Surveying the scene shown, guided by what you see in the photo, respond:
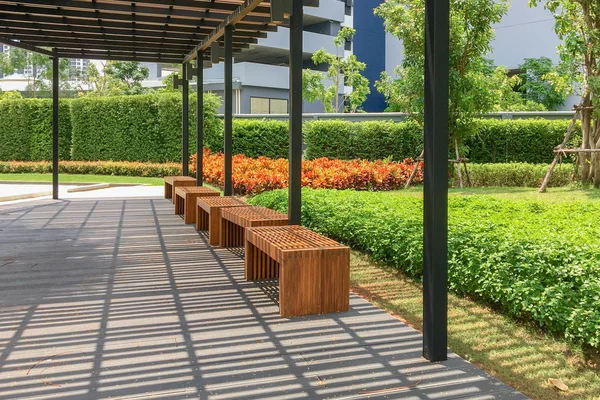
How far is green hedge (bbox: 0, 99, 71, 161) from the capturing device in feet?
75.4

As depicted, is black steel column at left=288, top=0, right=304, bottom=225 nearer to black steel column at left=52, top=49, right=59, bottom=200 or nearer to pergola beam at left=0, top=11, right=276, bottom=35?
pergola beam at left=0, top=11, right=276, bottom=35

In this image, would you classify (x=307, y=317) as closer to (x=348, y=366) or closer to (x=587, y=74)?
(x=348, y=366)

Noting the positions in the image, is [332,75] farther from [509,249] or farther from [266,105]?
[509,249]

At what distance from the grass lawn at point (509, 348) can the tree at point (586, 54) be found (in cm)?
851

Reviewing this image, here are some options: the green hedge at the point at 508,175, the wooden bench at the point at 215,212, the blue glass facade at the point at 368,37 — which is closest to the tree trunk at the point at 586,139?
the green hedge at the point at 508,175

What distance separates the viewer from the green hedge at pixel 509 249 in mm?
3891

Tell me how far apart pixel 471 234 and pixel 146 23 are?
6.73 m

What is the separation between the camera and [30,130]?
23188mm

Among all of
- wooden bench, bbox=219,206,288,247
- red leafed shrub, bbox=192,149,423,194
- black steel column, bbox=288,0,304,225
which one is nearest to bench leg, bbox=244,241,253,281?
Answer: wooden bench, bbox=219,206,288,247

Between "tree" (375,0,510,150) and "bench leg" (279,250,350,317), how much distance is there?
9476 mm

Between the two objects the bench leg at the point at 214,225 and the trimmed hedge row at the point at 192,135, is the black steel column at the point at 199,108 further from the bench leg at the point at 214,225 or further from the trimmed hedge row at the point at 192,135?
the trimmed hedge row at the point at 192,135

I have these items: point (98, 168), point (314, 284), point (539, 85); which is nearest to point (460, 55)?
point (314, 284)

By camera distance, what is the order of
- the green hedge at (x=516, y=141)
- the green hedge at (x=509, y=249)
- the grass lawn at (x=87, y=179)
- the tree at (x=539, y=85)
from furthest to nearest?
the tree at (x=539, y=85) → the grass lawn at (x=87, y=179) → the green hedge at (x=516, y=141) → the green hedge at (x=509, y=249)

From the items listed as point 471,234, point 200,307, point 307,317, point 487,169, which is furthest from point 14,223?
point 487,169
